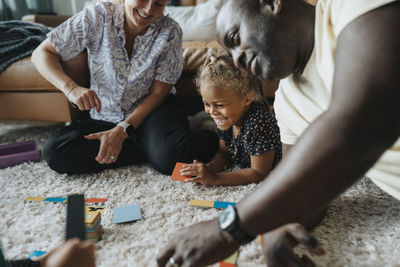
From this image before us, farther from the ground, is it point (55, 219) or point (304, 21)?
point (304, 21)

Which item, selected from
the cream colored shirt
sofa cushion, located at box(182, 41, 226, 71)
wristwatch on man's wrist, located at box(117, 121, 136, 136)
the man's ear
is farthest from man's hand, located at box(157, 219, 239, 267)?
sofa cushion, located at box(182, 41, 226, 71)

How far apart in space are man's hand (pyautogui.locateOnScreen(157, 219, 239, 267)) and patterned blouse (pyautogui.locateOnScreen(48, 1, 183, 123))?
90cm

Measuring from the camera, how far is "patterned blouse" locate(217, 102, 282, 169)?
42.1 inches

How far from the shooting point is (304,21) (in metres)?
0.62

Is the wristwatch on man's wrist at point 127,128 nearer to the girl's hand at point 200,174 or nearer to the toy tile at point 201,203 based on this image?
the girl's hand at point 200,174

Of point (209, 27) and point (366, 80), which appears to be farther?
point (209, 27)

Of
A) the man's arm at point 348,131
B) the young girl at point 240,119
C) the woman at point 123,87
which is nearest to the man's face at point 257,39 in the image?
the man's arm at point 348,131

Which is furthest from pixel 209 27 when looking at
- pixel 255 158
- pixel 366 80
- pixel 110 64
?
pixel 366 80

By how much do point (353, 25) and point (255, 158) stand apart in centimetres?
68

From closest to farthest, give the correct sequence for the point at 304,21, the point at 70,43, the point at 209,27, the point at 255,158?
the point at 304,21 < the point at 255,158 < the point at 70,43 < the point at 209,27

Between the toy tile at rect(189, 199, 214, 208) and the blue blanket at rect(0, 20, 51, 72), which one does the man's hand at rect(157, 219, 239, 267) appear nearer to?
the toy tile at rect(189, 199, 214, 208)

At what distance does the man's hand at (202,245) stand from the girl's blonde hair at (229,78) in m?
0.67

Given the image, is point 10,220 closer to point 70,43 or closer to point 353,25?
point 70,43

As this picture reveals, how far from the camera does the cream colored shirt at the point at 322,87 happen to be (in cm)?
48
